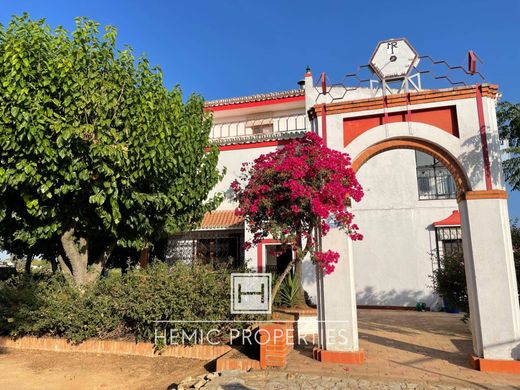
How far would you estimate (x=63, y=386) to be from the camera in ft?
20.1

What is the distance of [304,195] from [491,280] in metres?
3.41

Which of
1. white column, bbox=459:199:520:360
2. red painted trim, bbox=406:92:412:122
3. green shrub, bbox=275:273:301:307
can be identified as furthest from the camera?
green shrub, bbox=275:273:301:307

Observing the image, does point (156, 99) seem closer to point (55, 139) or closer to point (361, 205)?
point (55, 139)

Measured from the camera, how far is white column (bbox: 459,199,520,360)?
5.98 meters

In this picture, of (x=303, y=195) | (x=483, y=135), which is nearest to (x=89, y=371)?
(x=303, y=195)

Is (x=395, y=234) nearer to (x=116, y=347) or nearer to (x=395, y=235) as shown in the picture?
(x=395, y=235)

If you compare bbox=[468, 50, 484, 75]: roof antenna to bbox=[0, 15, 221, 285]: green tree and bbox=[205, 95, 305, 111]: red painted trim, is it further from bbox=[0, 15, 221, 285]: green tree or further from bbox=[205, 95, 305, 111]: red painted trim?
bbox=[205, 95, 305, 111]: red painted trim

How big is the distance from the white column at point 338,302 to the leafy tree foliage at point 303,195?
0.23 metres

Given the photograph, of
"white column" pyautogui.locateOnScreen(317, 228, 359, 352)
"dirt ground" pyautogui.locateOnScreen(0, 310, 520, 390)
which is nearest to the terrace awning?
"dirt ground" pyautogui.locateOnScreen(0, 310, 520, 390)

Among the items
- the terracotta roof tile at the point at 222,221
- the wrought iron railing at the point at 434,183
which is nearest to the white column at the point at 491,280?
the terracotta roof tile at the point at 222,221

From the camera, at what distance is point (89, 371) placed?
678 centimetres

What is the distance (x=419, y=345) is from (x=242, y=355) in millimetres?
3992

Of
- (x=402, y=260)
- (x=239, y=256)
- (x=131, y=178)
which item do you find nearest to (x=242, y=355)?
(x=131, y=178)

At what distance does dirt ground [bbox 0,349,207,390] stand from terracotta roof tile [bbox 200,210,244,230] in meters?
6.36
